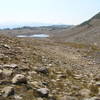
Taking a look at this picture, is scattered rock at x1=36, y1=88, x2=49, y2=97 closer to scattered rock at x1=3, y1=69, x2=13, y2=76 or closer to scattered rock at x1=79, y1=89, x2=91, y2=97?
scattered rock at x1=79, y1=89, x2=91, y2=97

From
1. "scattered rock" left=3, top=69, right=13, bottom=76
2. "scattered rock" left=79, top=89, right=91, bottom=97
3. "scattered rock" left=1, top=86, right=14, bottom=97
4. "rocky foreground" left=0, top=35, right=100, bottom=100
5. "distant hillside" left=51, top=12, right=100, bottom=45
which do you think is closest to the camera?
"scattered rock" left=1, top=86, right=14, bottom=97

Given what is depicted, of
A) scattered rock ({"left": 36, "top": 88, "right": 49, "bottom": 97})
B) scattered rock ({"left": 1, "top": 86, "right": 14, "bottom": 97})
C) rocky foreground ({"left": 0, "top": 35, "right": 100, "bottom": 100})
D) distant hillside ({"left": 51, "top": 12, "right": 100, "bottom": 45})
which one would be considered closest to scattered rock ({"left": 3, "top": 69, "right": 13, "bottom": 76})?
rocky foreground ({"left": 0, "top": 35, "right": 100, "bottom": 100})

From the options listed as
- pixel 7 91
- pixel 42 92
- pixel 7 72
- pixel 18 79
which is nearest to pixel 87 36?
pixel 7 72

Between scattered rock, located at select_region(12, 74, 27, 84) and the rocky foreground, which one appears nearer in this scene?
the rocky foreground

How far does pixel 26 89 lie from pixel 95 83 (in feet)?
13.4

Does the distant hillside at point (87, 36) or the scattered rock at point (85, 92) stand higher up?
the scattered rock at point (85, 92)

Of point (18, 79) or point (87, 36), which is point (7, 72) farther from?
point (87, 36)

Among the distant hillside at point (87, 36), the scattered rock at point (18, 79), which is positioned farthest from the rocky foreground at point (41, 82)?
the distant hillside at point (87, 36)

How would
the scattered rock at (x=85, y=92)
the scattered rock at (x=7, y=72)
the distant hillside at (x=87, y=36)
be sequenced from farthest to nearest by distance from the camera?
the distant hillside at (x=87, y=36), the scattered rock at (x=7, y=72), the scattered rock at (x=85, y=92)

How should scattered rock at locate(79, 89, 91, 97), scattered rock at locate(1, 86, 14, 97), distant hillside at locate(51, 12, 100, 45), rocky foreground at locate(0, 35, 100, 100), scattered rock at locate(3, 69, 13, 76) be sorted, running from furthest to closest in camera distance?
distant hillside at locate(51, 12, 100, 45)
scattered rock at locate(3, 69, 13, 76)
scattered rock at locate(79, 89, 91, 97)
rocky foreground at locate(0, 35, 100, 100)
scattered rock at locate(1, 86, 14, 97)

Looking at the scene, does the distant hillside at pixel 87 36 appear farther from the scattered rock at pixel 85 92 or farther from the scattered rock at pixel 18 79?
the scattered rock at pixel 18 79

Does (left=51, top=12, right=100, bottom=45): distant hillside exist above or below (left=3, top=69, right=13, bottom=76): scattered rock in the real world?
below

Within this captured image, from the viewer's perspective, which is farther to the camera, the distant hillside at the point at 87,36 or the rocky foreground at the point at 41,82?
the distant hillside at the point at 87,36

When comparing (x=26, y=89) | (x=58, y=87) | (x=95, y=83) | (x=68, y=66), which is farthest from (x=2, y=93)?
(x=68, y=66)
